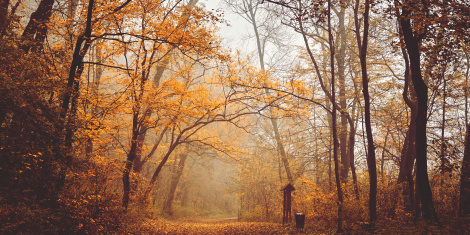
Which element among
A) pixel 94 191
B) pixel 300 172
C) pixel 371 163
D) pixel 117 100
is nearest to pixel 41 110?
pixel 94 191

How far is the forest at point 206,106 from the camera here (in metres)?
4.68

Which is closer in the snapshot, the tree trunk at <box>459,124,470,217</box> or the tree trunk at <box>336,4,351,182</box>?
the tree trunk at <box>459,124,470,217</box>

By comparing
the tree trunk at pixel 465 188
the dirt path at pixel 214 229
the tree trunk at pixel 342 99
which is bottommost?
the dirt path at pixel 214 229

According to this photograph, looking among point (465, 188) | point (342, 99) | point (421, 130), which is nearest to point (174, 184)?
point (342, 99)

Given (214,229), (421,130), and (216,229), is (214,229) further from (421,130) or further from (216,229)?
(421,130)

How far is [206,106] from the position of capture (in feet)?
35.0

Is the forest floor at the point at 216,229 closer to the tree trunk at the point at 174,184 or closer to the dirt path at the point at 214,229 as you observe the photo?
the dirt path at the point at 214,229

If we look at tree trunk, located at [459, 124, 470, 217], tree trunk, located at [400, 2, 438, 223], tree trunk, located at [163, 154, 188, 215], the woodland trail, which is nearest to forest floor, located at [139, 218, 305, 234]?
the woodland trail

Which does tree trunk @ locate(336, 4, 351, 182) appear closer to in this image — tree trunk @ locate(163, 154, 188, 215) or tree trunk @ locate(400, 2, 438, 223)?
tree trunk @ locate(400, 2, 438, 223)

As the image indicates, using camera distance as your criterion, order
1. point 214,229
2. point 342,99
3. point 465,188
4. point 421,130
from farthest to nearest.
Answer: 1. point 342,99
2. point 214,229
3. point 465,188
4. point 421,130

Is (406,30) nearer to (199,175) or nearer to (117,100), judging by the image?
(117,100)

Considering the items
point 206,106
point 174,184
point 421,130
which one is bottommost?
point 174,184

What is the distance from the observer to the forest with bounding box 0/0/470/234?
15.4 feet

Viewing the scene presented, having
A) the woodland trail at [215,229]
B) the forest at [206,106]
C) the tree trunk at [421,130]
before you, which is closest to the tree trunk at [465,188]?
the forest at [206,106]
